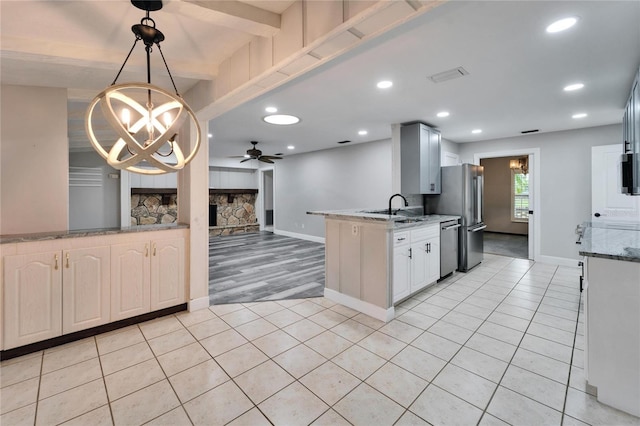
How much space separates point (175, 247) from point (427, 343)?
2691mm

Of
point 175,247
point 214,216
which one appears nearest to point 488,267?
point 175,247

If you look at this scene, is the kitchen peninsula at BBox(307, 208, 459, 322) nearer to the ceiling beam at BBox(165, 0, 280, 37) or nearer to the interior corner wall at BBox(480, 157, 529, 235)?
the ceiling beam at BBox(165, 0, 280, 37)

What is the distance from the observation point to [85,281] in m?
2.51

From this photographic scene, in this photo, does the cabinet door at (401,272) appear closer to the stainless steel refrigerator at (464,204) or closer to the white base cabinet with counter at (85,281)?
the stainless steel refrigerator at (464,204)

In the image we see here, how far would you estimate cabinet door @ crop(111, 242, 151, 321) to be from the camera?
8.72 feet

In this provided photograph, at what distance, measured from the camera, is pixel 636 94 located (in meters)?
2.46

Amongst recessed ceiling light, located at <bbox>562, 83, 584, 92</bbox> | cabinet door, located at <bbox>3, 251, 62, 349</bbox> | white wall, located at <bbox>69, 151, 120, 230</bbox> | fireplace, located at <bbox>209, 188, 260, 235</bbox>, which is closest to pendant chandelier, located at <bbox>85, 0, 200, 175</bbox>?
cabinet door, located at <bbox>3, 251, 62, 349</bbox>

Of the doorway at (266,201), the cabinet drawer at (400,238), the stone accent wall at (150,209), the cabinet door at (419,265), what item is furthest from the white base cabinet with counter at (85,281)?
the doorway at (266,201)

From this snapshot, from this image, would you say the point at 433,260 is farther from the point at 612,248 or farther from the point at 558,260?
the point at 558,260

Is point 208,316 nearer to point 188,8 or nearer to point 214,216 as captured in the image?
point 188,8

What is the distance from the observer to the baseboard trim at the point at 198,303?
3129 mm

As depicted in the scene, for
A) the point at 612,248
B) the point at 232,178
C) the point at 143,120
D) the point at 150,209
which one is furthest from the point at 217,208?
the point at 612,248

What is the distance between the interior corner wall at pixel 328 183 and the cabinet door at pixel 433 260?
2.19m

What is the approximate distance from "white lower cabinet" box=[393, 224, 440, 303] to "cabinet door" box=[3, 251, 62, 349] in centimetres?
314
